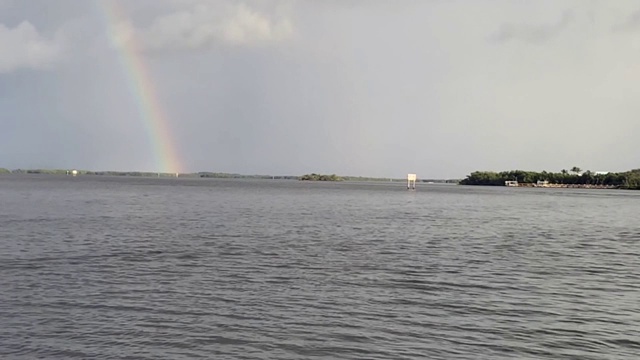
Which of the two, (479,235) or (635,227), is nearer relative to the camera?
(479,235)

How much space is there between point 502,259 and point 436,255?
2.69 metres

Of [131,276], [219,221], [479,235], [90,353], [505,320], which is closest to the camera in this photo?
[90,353]

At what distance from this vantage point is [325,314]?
14453 mm

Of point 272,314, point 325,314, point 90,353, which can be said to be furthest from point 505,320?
point 90,353

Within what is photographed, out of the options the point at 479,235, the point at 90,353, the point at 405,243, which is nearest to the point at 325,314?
the point at 90,353

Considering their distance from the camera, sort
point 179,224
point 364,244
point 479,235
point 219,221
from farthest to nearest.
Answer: point 219,221 → point 179,224 → point 479,235 → point 364,244

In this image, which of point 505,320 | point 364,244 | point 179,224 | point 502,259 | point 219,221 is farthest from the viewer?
point 219,221

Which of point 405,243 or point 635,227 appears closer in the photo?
point 405,243

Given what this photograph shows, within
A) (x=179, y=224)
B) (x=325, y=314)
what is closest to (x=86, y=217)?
(x=179, y=224)

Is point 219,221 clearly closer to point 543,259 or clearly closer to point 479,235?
point 479,235

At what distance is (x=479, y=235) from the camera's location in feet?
118

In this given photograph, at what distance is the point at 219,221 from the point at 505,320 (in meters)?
31.6

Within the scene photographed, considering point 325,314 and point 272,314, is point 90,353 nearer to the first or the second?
point 272,314

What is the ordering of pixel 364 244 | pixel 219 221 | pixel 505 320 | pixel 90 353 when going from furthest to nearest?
pixel 219 221
pixel 364 244
pixel 505 320
pixel 90 353
